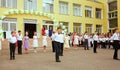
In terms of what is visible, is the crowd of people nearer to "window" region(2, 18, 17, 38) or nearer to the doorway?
the doorway

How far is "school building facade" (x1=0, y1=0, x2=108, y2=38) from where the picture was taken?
32.5 m

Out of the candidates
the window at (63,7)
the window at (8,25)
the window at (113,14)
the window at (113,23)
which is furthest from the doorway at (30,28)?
the window at (113,14)

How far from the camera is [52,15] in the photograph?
3700cm

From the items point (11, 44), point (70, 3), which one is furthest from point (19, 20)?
point (11, 44)

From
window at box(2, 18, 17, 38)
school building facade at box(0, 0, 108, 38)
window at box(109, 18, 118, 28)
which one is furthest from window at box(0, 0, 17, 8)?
window at box(109, 18, 118, 28)

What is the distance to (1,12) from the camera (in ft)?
103

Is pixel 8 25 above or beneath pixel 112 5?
beneath

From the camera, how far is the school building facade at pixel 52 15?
32.5 m

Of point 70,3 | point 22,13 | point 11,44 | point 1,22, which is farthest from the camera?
point 70,3

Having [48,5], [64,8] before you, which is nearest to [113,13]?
[64,8]

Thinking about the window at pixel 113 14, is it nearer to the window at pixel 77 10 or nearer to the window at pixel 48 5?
the window at pixel 77 10

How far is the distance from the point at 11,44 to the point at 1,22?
1542cm

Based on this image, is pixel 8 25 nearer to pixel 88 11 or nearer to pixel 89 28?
pixel 89 28

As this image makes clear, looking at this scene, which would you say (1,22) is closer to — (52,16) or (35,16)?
(35,16)
